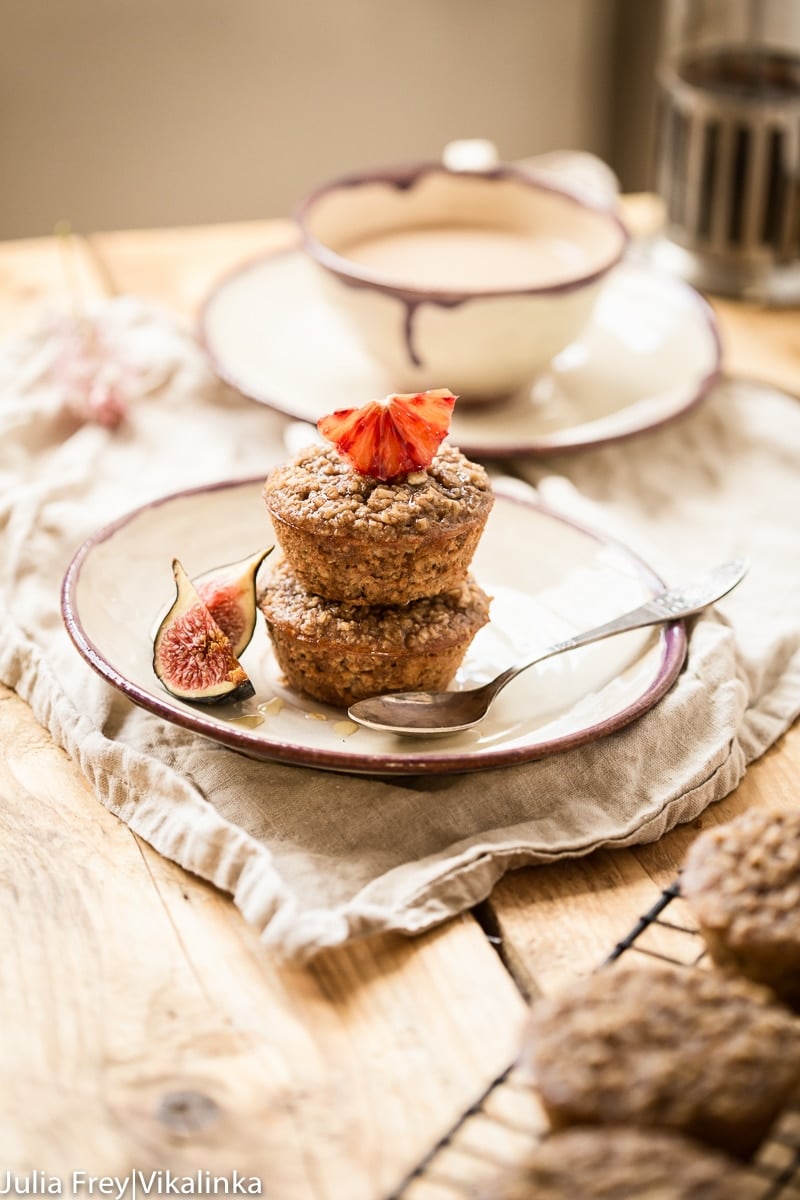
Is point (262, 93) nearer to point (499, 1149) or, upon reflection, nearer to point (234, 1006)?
point (234, 1006)

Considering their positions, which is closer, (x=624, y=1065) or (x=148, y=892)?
(x=624, y=1065)

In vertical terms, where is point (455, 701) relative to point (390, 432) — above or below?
below

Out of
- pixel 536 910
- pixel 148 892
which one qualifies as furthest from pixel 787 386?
pixel 148 892

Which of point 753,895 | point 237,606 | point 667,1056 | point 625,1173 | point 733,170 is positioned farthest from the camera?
point 733,170

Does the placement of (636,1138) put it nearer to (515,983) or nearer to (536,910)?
(515,983)

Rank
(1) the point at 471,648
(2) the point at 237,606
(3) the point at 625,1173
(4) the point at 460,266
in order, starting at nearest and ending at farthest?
(3) the point at 625,1173, (2) the point at 237,606, (1) the point at 471,648, (4) the point at 460,266

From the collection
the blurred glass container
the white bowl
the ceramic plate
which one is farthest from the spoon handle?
the blurred glass container

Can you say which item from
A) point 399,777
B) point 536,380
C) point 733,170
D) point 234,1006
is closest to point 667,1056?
point 234,1006
